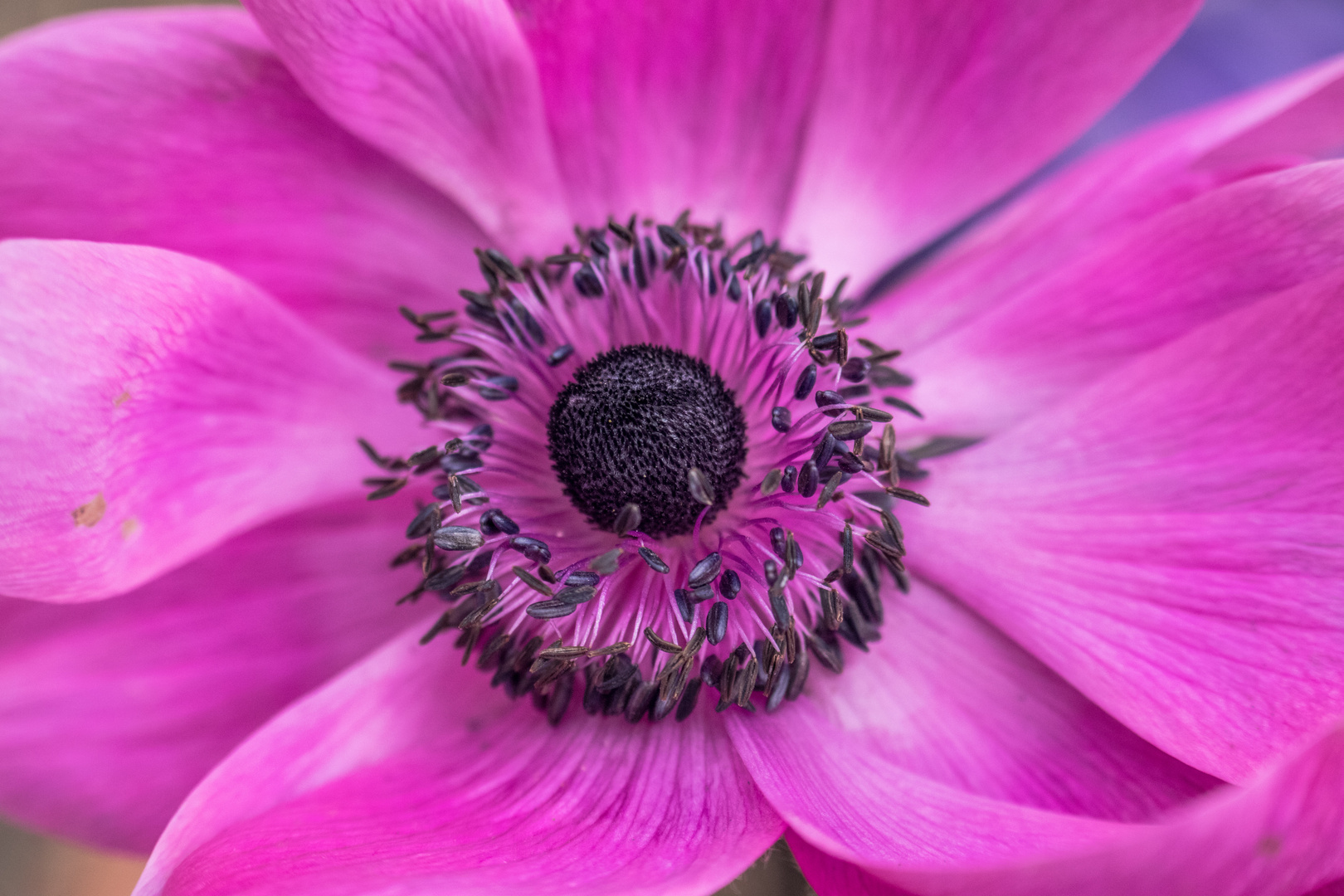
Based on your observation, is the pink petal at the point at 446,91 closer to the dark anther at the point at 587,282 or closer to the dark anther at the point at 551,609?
the dark anther at the point at 587,282

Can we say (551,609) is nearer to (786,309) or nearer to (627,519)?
(627,519)

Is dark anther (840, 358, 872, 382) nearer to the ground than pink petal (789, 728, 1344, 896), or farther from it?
farther from it

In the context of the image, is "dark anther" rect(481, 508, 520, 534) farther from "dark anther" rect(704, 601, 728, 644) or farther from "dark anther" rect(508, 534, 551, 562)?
"dark anther" rect(704, 601, 728, 644)

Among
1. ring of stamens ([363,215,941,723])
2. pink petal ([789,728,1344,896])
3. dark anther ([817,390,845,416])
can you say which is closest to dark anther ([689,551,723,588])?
ring of stamens ([363,215,941,723])

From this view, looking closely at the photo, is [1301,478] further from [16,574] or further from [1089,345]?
[16,574]

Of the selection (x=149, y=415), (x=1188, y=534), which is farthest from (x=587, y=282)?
(x=1188, y=534)

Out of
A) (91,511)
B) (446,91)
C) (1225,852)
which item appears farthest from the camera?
(446,91)
